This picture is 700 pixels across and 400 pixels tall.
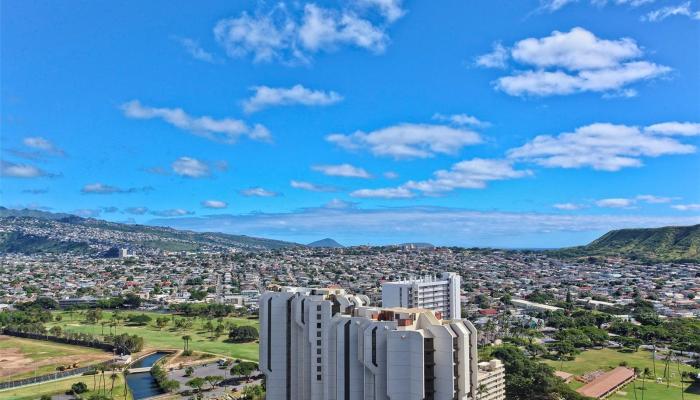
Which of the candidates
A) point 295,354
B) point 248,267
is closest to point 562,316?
point 295,354

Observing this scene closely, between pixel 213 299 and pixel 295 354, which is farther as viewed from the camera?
pixel 213 299

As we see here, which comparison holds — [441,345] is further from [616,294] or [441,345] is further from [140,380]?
[616,294]

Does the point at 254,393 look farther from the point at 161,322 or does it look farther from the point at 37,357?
the point at 161,322

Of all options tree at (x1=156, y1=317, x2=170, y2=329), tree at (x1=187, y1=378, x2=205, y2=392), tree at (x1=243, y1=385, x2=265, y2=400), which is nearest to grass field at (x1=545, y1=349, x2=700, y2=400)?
tree at (x1=243, y1=385, x2=265, y2=400)

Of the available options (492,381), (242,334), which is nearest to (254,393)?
(492,381)

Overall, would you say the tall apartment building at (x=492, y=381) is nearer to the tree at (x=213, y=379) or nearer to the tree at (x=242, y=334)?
the tree at (x=213, y=379)

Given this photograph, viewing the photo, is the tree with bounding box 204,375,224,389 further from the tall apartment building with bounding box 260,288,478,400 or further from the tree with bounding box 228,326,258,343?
the tall apartment building with bounding box 260,288,478,400

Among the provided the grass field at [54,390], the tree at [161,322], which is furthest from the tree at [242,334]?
the grass field at [54,390]
